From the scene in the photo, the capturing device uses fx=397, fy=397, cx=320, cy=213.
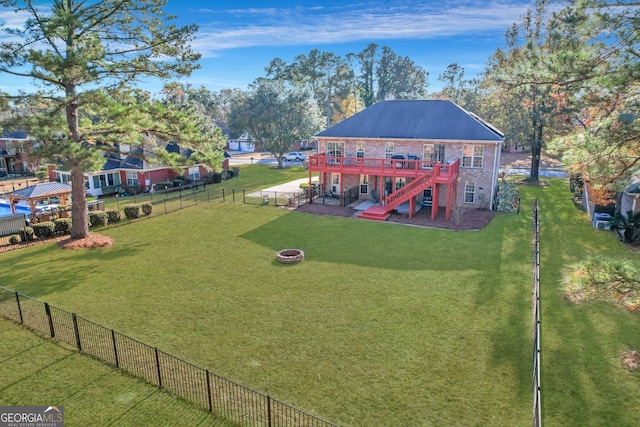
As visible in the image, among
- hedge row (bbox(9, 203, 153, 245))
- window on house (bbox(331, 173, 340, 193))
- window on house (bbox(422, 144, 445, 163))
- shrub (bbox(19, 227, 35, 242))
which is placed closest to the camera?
shrub (bbox(19, 227, 35, 242))

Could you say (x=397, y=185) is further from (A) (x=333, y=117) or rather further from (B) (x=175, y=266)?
(A) (x=333, y=117)

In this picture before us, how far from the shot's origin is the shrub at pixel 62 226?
22702 millimetres

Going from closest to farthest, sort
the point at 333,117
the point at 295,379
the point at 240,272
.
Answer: the point at 295,379, the point at 240,272, the point at 333,117

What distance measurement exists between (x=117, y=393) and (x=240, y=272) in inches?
309

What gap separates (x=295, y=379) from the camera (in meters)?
9.94

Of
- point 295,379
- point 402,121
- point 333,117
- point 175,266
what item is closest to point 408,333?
point 295,379

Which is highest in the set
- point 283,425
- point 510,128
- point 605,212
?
→ point 510,128

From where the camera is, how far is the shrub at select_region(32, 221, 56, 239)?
2178 cm

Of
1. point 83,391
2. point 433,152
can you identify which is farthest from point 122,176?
point 83,391

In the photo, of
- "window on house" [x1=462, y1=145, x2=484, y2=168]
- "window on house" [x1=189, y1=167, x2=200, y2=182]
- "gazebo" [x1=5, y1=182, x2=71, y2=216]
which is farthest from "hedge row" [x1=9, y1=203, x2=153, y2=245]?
"window on house" [x1=462, y1=145, x2=484, y2=168]

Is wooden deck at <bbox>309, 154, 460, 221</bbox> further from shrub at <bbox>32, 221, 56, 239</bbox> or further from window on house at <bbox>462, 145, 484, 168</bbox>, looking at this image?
shrub at <bbox>32, 221, 56, 239</bbox>

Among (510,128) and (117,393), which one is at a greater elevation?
(510,128)

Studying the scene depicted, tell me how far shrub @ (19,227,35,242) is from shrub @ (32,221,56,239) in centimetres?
21

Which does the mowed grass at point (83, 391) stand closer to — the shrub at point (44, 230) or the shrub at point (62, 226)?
the shrub at point (44, 230)
